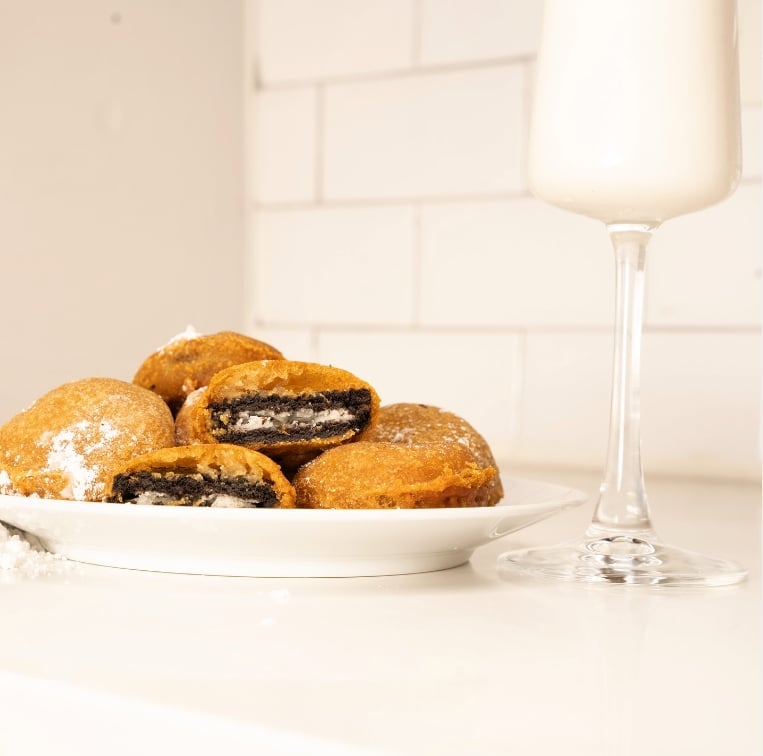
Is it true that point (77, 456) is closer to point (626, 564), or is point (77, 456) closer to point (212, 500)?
point (212, 500)

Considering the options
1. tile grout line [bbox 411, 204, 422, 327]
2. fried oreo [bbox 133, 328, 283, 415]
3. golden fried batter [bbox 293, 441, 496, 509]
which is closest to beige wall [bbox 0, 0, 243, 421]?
tile grout line [bbox 411, 204, 422, 327]

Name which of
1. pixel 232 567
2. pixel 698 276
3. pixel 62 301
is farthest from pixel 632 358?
pixel 62 301

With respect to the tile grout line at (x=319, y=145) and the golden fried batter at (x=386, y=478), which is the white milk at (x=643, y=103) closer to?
the golden fried batter at (x=386, y=478)

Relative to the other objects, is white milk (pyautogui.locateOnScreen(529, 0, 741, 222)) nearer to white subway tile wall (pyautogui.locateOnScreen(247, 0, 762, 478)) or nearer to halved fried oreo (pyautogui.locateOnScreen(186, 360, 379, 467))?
halved fried oreo (pyautogui.locateOnScreen(186, 360, 379, 467))

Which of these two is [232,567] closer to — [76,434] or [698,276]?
[76,434]

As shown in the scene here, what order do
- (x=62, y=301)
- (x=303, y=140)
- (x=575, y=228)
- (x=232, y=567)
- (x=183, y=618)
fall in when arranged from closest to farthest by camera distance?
1. (x=183, y=618)
2. (x=232, y=567)
3. (x=62, y=301)
4. (x=575, y=228)
5. (x=303, y=140)

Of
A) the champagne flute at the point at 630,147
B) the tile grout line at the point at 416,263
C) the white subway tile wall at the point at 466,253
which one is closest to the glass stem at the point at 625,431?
the champagne flute at the point at 630,147
